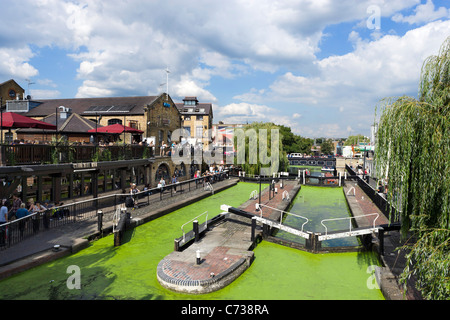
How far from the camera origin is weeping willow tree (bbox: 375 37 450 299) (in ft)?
18.3

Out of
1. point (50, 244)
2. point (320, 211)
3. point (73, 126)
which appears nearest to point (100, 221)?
point (50, 244)

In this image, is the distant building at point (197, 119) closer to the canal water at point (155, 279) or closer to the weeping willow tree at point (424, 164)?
the canal water at point (155, 279)

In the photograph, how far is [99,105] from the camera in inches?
1216

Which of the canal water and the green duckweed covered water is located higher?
the canal water

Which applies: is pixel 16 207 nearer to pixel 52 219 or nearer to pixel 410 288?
pixel 52 219

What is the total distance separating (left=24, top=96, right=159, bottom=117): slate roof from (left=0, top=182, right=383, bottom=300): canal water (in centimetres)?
1952

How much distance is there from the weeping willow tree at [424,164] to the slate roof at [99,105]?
24110 mm

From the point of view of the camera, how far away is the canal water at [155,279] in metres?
7.42

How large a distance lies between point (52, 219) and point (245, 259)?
881cm

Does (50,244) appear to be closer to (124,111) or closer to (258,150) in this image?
(124,111)

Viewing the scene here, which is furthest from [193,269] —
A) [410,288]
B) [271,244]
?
[410,288]

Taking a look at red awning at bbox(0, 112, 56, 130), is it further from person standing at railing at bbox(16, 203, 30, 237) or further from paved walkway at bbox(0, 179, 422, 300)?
paved walkway at bbox(0, 179, 422, 300)

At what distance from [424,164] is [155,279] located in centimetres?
756

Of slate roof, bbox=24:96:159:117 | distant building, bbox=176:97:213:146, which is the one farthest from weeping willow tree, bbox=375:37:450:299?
distant building, bbox=176:97:213:146
